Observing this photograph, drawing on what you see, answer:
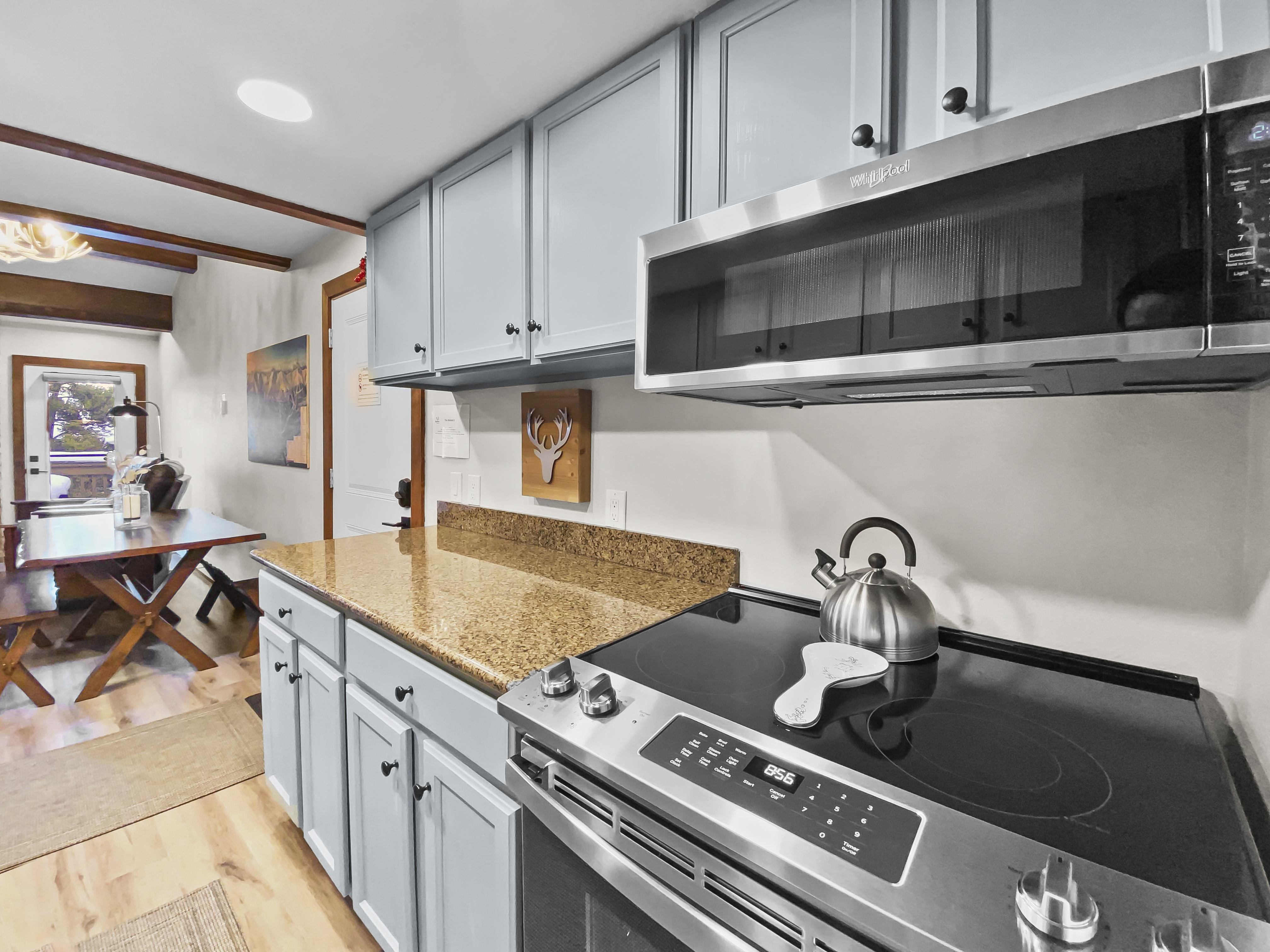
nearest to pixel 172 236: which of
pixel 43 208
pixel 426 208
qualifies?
pixel 43 208

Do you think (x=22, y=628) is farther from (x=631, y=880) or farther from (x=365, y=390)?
(x=631, y=880)

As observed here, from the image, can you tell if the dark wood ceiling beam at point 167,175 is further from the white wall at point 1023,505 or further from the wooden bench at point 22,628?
the wooden bench at point 22,628

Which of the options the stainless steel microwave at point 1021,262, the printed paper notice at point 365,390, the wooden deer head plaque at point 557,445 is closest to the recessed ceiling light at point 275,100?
the wooden deer head plaque at point 557,445

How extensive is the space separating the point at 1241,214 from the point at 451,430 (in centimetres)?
223

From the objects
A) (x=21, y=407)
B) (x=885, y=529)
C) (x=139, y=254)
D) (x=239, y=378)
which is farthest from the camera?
(x=21, y=407)

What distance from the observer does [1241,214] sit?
1.77 ft

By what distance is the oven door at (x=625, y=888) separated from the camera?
1.92ft

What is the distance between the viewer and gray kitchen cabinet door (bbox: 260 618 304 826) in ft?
5.41

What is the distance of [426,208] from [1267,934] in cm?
224

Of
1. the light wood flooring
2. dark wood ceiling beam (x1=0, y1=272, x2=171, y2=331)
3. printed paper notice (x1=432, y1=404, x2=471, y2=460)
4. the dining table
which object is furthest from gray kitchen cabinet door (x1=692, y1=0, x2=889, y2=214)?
dark wood ceiling beam (x1=0, y1=272, x2=171, y2=331)

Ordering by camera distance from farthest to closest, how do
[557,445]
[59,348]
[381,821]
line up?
[59,348] < [557,445] < [381,821]

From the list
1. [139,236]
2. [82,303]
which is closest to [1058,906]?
[139,236]

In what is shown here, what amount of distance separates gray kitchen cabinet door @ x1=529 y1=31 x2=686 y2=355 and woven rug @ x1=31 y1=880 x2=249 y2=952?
173 cm

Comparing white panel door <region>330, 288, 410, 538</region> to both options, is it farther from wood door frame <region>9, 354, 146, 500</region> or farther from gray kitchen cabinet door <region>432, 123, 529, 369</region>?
wood door frame <region>9, 354, 146, 500</region>
